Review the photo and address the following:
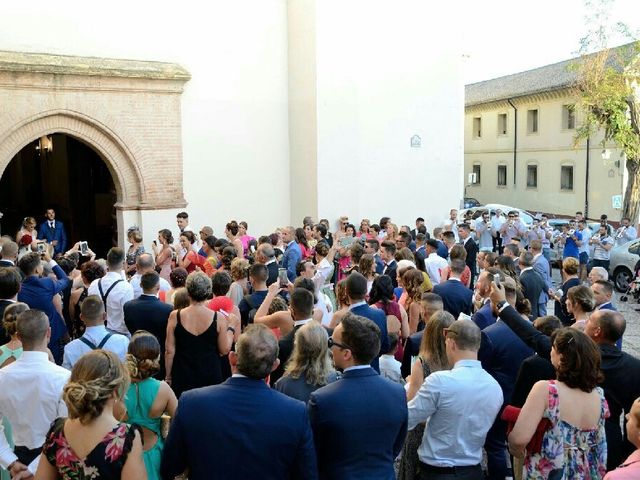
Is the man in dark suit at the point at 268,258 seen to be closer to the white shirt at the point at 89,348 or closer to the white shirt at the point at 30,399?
the white shirt at the point at 89,348

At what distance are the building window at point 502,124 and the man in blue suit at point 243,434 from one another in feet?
126

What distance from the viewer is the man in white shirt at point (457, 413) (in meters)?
4.16

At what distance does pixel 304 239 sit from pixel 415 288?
489 cm

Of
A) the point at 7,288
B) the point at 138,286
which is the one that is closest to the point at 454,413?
the point at 7,288

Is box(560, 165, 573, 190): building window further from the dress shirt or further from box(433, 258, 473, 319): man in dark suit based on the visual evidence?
the dress shirt

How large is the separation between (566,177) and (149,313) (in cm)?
3151

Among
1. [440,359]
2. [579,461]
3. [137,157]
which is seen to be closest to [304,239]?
[137,157]

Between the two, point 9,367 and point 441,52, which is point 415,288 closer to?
point 9,367

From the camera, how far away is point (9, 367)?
Result: 14.6ft

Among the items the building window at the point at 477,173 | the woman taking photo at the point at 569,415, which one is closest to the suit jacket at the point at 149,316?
the woman taking photo at the point at 569,415

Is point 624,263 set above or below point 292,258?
below

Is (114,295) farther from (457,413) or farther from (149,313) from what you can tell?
(457,413)

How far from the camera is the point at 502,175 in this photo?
132 ft

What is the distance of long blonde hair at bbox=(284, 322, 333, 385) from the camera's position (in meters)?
4.30
